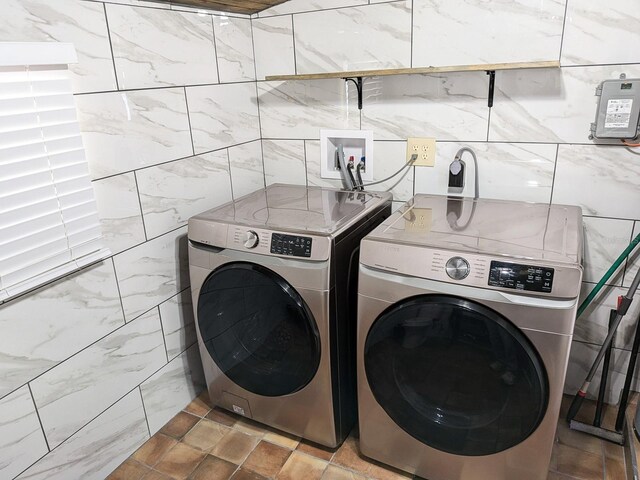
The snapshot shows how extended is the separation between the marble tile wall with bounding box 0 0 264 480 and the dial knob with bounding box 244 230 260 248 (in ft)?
1.31

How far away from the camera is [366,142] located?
199cm

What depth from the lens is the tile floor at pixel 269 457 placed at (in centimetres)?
162

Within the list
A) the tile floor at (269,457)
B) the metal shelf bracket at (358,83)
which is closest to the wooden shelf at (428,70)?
the metal shelf bracket at (358,83)

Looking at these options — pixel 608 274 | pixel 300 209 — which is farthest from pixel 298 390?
pixel 608 274

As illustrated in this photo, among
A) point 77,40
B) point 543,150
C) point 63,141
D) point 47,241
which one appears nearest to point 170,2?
point 77,40

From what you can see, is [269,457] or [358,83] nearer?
[269,457]

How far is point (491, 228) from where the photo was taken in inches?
57.4

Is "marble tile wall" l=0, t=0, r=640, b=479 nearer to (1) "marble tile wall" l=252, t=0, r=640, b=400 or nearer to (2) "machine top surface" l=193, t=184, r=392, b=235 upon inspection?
(1) "marble tile wall" l=252, t=0, r=640, b=400

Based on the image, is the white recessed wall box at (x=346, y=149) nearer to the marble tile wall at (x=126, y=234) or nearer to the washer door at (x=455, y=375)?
the marble tile wall at (x=126, y=234)

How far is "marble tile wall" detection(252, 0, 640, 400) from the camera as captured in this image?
5.18ft

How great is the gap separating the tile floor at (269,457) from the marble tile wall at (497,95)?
0.33 meters

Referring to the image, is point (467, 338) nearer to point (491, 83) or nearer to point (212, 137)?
point (491, 83)

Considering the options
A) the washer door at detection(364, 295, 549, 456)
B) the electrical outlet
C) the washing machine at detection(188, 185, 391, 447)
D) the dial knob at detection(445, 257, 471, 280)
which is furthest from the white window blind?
the electrical outlet

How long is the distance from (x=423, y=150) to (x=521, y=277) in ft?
2.71
